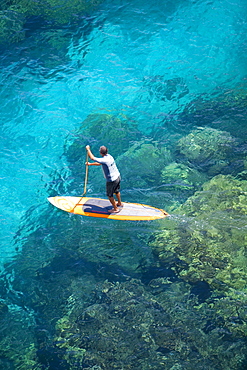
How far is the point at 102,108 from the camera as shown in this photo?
1562cm

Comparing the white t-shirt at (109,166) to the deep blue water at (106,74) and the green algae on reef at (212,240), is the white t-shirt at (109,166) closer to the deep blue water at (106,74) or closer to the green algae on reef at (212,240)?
the green algae on reef at (212,240)

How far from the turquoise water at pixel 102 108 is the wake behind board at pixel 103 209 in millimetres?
320

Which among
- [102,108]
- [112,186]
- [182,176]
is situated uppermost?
[102,108]

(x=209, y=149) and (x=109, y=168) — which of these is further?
(x=209, y=149)

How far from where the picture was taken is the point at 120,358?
7.57 m

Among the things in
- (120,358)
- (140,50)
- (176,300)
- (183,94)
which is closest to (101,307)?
(120,358)

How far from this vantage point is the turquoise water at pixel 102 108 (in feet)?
33.0

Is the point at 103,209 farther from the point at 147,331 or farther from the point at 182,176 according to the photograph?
the point at 147,331

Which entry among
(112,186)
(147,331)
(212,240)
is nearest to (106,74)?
(112,186)

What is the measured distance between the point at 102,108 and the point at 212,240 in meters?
8.91

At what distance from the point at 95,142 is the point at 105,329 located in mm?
8100

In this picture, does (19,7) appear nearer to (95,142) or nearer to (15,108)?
(15,108)

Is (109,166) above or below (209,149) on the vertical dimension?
above

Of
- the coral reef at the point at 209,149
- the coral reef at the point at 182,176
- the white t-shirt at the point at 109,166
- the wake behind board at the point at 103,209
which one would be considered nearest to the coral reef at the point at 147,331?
the wake behind board at the point at 103,209
